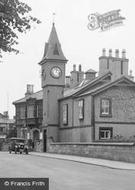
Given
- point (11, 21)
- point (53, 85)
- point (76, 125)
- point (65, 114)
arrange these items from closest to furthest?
point (11, 21) < point (76, 125) < point (65, 114) < point (53, 85)

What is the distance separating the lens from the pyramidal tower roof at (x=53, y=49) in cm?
5812

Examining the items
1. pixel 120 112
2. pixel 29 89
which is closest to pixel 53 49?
pixel 120 112

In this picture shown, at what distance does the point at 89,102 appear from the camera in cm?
4891

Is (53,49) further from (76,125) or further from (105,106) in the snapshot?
(105,106)

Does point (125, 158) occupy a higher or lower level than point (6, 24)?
lower

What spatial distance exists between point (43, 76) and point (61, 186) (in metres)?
44.1

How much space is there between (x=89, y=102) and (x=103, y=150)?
11.5m

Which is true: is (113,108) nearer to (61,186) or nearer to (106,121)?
(106,121)

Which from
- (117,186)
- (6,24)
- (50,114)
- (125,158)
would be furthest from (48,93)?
(6,24)

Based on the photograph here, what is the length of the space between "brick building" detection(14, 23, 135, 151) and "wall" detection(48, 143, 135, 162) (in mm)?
2332

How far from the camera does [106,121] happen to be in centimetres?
4869

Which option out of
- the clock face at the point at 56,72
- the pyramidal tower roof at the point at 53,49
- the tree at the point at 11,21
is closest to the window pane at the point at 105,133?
the clock face at the point at 56,72

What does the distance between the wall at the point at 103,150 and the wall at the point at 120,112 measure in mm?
3622

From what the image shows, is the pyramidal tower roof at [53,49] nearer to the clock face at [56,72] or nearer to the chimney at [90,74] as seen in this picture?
the clock face at [56,72]
